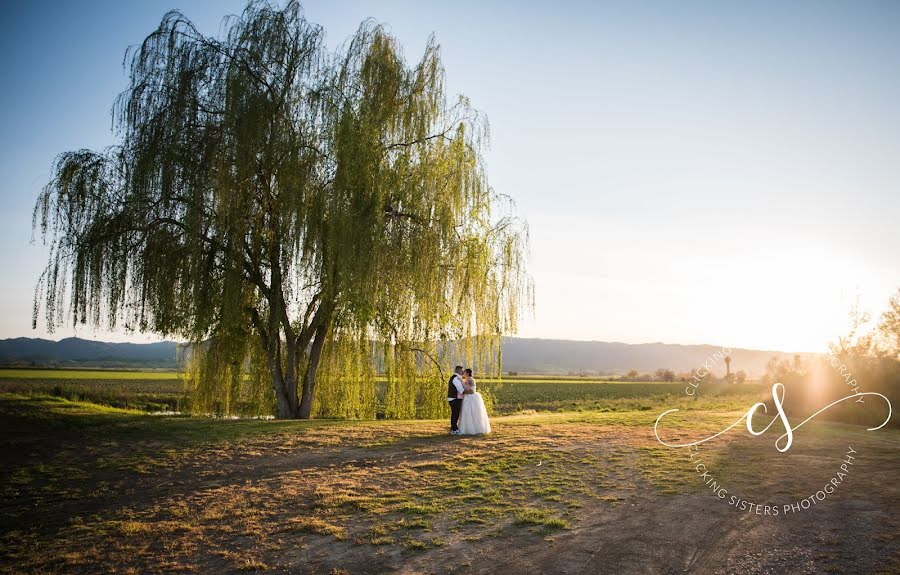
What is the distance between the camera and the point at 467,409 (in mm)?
14477

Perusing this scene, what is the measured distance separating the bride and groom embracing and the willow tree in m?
2.78

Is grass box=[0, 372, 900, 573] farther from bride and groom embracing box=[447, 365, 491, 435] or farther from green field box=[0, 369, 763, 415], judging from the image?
green field box=[0, 369, 763, 415]

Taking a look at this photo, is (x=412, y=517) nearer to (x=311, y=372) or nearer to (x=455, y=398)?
(x=455, y=398)

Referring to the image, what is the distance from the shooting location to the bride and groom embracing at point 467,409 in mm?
14500

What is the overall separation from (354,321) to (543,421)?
7.22 m

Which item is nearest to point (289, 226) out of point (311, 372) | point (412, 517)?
point (311, 372)

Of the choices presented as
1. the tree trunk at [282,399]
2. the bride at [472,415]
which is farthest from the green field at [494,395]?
the tree trunk at [282,399]

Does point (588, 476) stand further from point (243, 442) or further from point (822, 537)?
point (243, 442)

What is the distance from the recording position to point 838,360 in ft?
66.7

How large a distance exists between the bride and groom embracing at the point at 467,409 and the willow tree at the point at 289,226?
Answer: 109 inches

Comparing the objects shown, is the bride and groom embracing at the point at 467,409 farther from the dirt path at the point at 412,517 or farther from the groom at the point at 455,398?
the dirt path at the point at 412,517

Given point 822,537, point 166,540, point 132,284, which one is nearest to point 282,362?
point 132,284

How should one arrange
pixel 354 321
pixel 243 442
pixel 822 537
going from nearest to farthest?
pixel 822 537
pixel 243 442
pixel 354 321

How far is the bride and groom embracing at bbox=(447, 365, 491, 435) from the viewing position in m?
14.5
